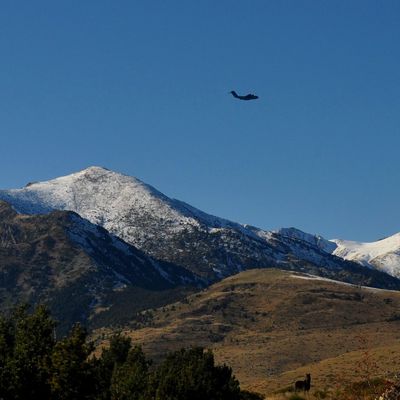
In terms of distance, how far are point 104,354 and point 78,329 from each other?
19860mm

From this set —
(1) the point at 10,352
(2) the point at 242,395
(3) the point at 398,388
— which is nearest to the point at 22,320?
(1) the point at 10,352

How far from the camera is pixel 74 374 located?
44.3 metres

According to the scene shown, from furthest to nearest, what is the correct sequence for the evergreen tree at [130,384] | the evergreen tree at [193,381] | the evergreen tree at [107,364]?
the evergreen tree at [107,364] < the evergreen tree at [193,381] < the evergreen tree at [130,384]

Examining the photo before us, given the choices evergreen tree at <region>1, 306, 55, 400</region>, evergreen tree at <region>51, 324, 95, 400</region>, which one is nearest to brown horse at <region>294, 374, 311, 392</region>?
evergreen tree at <region>51, 324, 95, 400</region>

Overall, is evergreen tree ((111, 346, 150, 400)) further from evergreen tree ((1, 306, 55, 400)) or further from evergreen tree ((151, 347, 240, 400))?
evergreen tree ((1, 306, 55, 400))

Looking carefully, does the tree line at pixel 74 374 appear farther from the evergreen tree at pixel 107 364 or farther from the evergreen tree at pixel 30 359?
the evergreen tree at pixel 107 364

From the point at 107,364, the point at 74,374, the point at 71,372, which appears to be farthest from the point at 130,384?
the point at 107,364

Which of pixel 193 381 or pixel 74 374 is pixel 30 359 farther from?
pixel 193 381

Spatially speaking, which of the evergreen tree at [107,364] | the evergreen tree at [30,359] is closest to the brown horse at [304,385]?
the evergreen tree at [107,364]

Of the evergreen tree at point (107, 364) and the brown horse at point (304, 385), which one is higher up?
the evergreen tree at point (107, 364)

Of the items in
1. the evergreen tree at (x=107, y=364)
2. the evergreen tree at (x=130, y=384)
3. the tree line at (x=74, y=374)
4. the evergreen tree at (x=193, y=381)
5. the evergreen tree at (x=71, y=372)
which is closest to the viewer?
the evergreen tree at (x=71, y=372)

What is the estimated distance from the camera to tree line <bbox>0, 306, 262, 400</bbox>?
4412 cm

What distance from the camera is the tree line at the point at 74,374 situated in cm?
4412

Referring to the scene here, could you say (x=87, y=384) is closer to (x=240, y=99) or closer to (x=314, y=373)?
(x=240, y=99)
